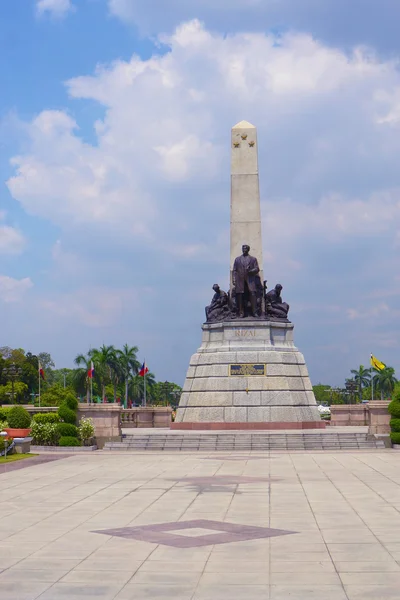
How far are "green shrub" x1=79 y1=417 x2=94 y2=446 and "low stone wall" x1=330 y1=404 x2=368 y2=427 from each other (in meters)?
18.4

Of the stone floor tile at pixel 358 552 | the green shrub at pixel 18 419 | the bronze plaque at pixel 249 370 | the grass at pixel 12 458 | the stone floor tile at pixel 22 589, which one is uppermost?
the bronze plaque at pixel 249 370

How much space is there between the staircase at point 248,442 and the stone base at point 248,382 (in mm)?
4129

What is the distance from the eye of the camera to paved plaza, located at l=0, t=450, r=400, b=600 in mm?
9000

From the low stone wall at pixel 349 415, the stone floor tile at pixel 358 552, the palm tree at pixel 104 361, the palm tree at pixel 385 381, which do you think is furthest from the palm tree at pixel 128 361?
the stone floor tile at pixel 358 552

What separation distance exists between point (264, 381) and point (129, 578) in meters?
27.2

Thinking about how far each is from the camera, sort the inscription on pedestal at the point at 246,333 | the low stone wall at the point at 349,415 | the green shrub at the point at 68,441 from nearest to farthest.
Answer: the green shrub at the point at 68,441 < the inscription on pedestal at the point at 246,333 < the low stone wall at the point at 349,415

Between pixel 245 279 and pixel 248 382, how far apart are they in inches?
199

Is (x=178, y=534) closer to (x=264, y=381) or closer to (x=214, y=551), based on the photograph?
(x=214, y=551)

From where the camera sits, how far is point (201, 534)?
478 inches

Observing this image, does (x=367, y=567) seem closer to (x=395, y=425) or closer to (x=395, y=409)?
(x=395, y=425)

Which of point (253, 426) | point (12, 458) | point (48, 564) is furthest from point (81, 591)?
point (253, 426)

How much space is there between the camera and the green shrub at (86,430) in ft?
104

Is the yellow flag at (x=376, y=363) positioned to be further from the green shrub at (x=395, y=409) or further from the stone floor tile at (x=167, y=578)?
the stone floor tile at (x=167, y=578)

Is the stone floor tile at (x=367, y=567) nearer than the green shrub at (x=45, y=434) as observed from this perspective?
Yes
